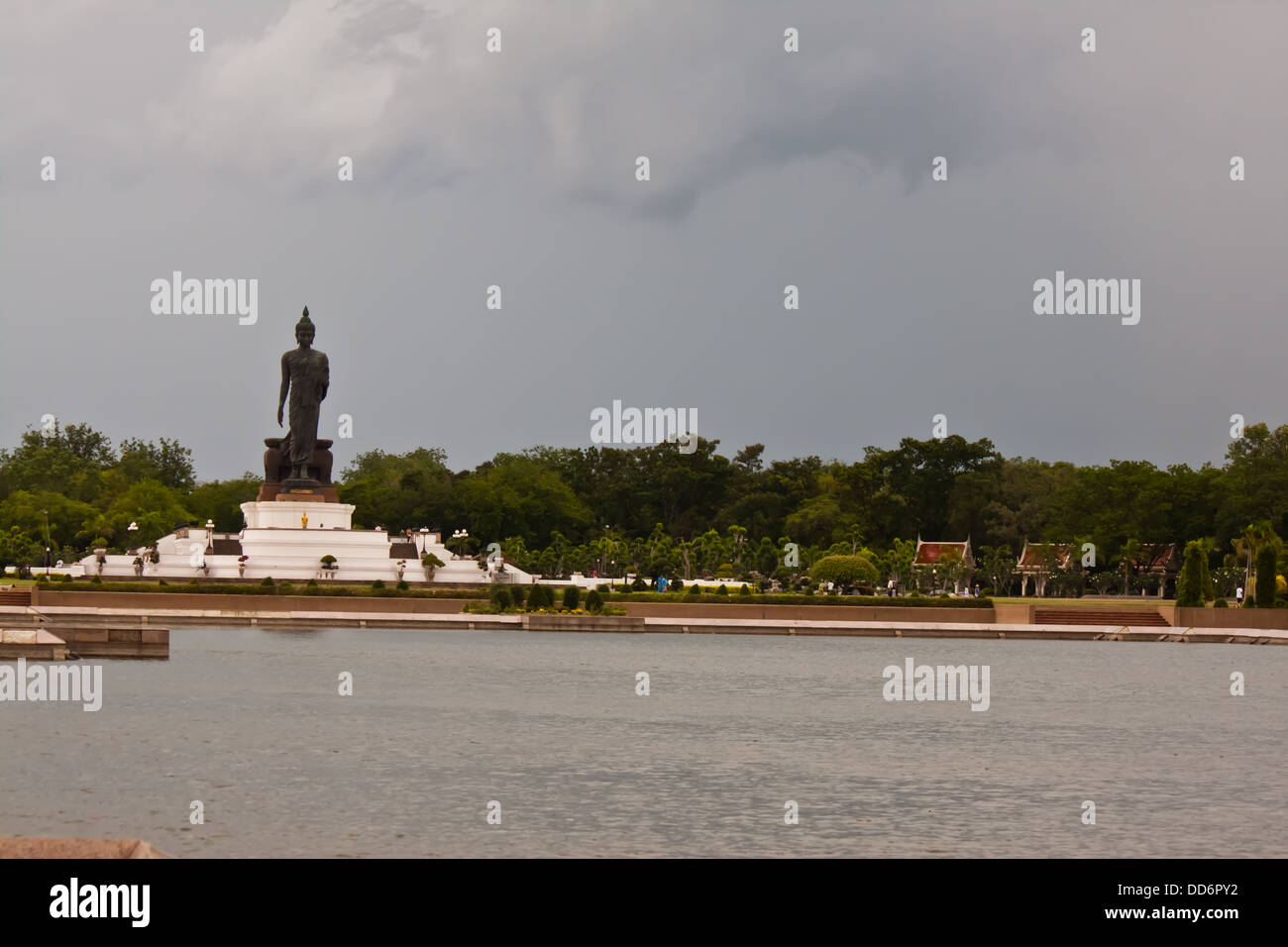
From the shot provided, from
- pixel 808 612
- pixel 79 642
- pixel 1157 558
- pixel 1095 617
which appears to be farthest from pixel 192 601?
pixel 1157 558

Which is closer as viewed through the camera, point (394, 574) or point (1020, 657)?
point (1020, 657)

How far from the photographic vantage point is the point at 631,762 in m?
26.4

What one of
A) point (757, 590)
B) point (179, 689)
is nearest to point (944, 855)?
point (179, 689)

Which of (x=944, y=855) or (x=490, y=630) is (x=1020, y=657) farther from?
(x=944, y=855)

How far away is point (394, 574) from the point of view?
70562 millimetres

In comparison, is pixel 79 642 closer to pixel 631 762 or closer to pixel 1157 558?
pixel 631 762

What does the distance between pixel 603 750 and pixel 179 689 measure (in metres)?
11.7

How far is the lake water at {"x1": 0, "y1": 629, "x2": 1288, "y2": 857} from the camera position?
788 inches

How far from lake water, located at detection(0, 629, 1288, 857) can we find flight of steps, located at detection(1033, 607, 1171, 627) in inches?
604

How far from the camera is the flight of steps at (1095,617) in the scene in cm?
6119

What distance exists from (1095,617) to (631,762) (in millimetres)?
39876

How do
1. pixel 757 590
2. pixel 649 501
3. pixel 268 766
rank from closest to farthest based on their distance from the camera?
1. pixel 268 766
2. pixel 757 590
3. pixel 649 501

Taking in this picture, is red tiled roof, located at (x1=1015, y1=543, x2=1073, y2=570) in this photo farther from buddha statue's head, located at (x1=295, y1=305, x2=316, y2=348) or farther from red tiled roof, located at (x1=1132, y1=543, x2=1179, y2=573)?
buddha statue's head, located at (x1=295, y1=305, x2=316, y2=348)

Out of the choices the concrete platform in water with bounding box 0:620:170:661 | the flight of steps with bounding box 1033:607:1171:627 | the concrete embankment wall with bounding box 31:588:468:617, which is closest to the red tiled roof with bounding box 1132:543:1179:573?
the flight of steps with bounding box 1033:607:1171:627
